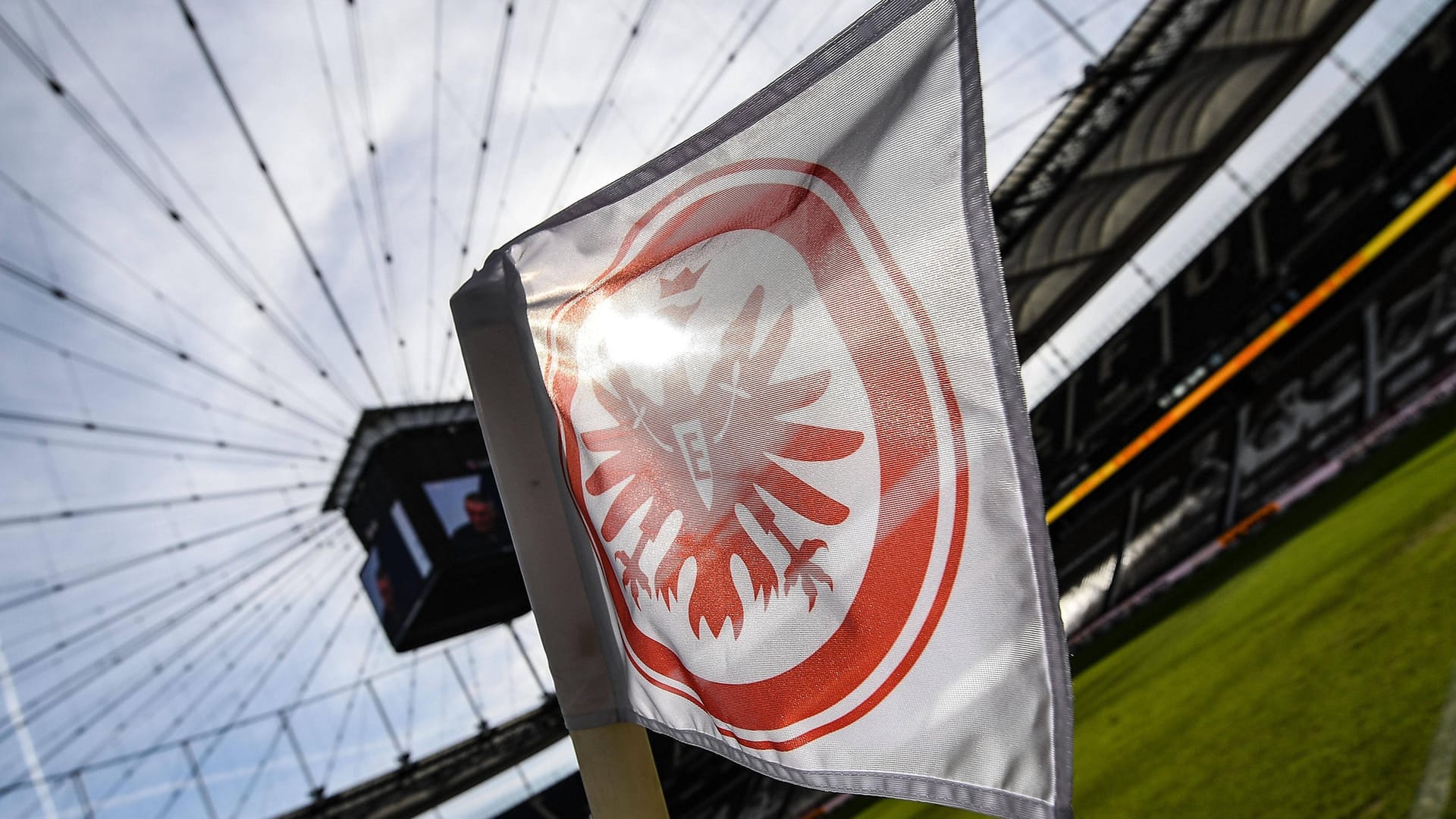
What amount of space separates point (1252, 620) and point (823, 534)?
34.5 ft

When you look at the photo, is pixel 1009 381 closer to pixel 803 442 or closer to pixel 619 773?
pixel 803 442

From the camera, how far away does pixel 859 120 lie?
212 cm

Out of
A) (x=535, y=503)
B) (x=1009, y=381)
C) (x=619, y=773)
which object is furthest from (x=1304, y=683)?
(x=1009, y=381)

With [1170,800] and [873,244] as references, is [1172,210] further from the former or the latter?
[873,244]

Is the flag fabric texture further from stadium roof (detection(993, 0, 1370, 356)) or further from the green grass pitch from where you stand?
stadium roof (detection(993, 0, 1370, 356))

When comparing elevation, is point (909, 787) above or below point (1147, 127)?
below

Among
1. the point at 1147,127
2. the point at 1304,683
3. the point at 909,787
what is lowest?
the point at 1304,683

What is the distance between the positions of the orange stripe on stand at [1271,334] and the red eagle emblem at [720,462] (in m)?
16.7

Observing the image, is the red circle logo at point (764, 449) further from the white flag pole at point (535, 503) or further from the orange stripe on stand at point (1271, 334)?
the orange stripe on stand at point (1271, 334)

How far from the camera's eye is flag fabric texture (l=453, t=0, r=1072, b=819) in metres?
1.78

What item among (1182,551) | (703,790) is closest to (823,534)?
(1182,551)

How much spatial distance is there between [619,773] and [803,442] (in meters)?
1.35

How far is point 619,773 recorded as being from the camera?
278 centimetres

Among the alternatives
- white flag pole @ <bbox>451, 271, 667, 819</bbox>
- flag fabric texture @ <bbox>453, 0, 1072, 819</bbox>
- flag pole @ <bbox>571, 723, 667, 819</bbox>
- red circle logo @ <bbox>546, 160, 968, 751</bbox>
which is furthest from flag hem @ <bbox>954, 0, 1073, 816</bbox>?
white flag pole @ <bbox>451, 271, 667, 819</bbox>
